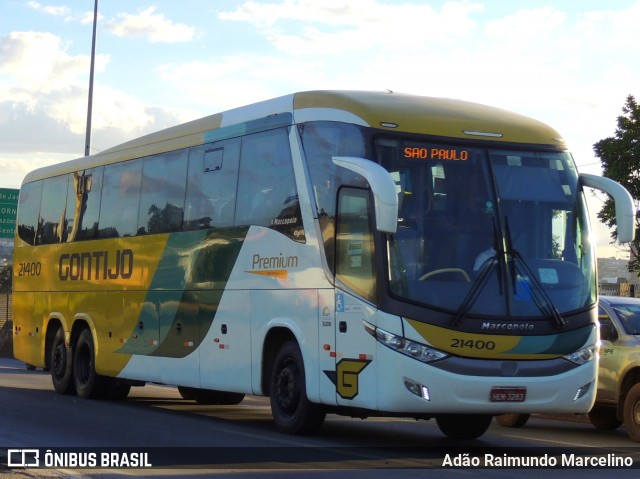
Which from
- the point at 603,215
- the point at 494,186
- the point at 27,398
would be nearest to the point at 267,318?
the point at 494,186

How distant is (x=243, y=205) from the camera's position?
591 inches

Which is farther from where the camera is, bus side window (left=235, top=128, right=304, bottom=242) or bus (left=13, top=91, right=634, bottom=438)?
bus side window (left=235, top=128, right=304, bottom=242)

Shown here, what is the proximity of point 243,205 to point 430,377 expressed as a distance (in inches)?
169

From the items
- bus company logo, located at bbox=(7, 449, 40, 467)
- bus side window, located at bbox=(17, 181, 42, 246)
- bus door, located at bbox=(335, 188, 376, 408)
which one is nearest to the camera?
bus company logo, located at bbox=(7, 449, 40, 467)

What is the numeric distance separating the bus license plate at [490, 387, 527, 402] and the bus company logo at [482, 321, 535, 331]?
1.95ft

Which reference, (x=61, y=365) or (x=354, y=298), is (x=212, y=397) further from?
(x=354, y=298)

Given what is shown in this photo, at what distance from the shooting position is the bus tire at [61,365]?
20500 mm

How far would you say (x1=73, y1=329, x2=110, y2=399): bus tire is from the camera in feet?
64.5

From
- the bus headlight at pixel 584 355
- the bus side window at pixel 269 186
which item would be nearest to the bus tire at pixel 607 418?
the bus headlight at pixel 584 355

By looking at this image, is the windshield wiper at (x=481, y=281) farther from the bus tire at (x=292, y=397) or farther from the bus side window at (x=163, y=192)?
the bus side window at (x=163, y=192)

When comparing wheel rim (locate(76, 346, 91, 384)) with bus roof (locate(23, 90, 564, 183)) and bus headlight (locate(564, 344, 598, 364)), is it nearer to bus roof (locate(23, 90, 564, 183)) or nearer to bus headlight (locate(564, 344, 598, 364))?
bus roof (locate(23, 90, 564, 183))

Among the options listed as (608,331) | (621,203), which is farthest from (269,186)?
(608,331)

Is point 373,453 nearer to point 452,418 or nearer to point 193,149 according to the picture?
point 452,418

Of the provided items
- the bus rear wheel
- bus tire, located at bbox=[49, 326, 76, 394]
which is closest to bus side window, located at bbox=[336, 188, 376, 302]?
the bus rear wheel
